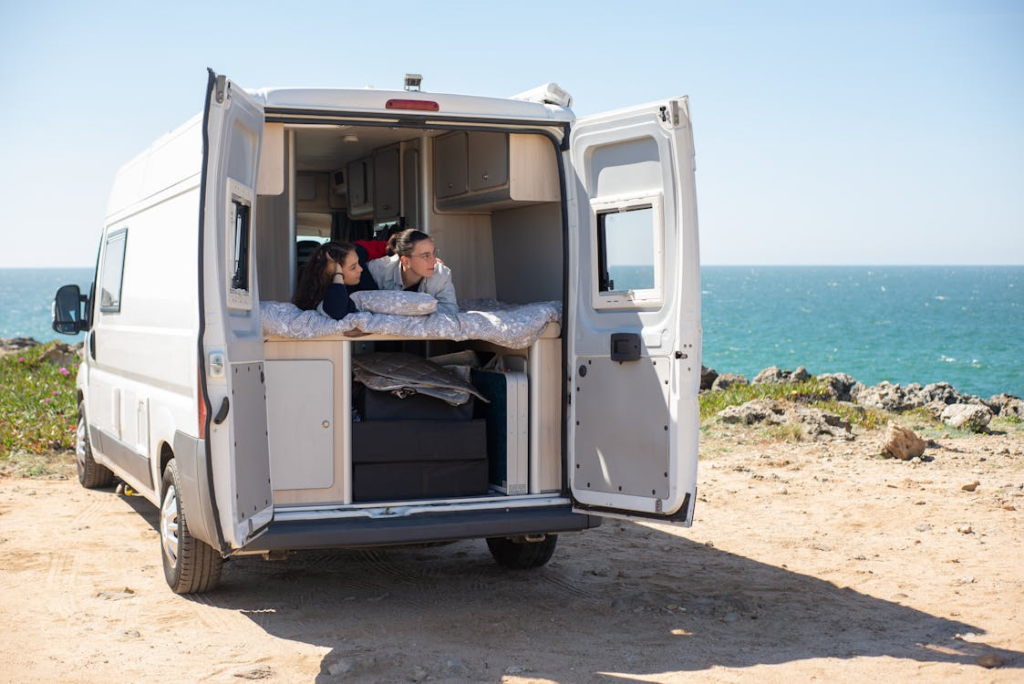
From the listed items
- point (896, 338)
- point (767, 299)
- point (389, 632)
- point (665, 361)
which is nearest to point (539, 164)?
point (665, 361)

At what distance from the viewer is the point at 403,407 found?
259 inches

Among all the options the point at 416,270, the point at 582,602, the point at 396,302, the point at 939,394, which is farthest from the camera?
the point at 939,394

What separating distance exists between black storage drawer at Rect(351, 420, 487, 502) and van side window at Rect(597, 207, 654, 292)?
1052 millimetres

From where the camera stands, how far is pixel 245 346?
5.68 m

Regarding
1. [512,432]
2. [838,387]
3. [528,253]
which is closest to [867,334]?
[838,387]

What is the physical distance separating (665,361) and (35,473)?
22.1 ft

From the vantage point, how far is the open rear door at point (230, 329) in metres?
5.39

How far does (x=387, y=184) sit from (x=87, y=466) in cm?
345

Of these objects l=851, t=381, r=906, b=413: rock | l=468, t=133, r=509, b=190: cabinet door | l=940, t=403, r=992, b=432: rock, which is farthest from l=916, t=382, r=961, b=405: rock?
l=468, t=133, r=509, b=190: cabinet door

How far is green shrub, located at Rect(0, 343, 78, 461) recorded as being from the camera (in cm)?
1157

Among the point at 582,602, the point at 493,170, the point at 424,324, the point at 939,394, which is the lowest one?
the point at 582,602

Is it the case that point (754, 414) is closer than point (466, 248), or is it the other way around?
point (466, 248)

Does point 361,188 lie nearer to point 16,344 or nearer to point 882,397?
point 882,397

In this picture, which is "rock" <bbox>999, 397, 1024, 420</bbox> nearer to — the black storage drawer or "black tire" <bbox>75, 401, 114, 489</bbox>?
the black storage drawer
